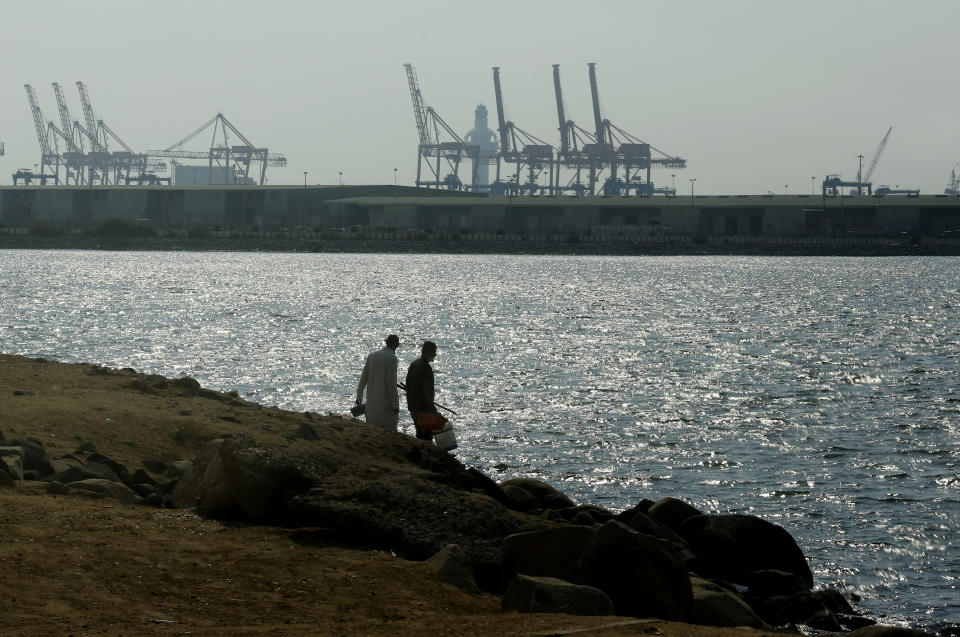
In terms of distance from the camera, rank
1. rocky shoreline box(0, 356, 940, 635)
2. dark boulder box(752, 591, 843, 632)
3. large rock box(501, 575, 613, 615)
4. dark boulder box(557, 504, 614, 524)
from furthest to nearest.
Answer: dark boulder box(557, 504, 614, 524), dark boulder box(752, 591, 843, 632), rocky shoreline box(0, 356, 940, 635), large rock box(501, 575, 613, 615)

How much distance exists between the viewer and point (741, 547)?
11812mm

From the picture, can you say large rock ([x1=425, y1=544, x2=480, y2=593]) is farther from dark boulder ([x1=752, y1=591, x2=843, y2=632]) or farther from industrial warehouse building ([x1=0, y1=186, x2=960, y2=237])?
industrial warehouse building ([x1=0, y1=186, x2=960, y2=237])

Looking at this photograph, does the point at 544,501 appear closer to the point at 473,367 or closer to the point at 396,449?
the point at 396,449

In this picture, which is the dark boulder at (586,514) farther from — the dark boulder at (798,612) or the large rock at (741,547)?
the dark boulder at (798,612)

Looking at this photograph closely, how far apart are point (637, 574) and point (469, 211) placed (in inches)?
5549

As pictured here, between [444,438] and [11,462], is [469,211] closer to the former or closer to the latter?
[444,438]

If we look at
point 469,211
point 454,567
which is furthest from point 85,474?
point 469,211

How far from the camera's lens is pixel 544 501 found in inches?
538

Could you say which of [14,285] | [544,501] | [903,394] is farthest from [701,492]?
[14,285]

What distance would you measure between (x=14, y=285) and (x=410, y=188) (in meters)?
87.4

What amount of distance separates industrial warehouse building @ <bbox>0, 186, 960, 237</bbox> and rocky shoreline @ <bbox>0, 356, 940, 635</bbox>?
128 metres

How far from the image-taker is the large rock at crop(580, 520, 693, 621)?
8.95m

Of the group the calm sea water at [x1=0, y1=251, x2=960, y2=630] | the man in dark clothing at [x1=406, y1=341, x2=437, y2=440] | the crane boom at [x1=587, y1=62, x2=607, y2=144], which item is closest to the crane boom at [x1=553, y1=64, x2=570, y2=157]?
the crane boom at [x1=587, y1=62, x2=607, y2=144]

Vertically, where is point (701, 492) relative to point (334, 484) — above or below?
below
